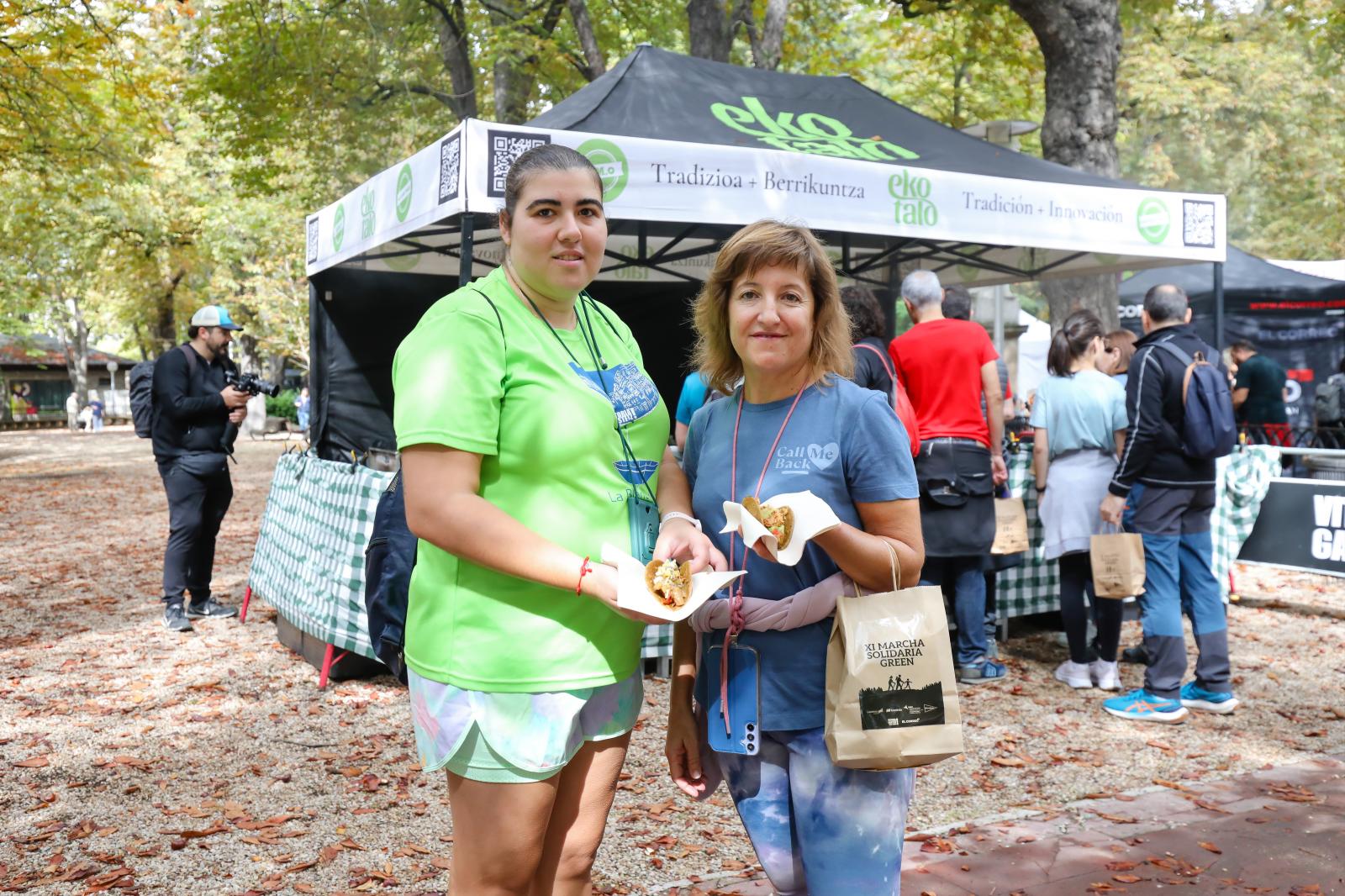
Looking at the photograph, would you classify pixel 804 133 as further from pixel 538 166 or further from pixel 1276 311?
pixel 1276 311

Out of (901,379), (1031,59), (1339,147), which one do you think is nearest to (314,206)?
(1031,59)

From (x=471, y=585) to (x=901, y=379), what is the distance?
4.34 metres

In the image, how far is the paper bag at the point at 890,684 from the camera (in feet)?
6.07

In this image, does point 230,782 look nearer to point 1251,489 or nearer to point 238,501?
point 1251,489

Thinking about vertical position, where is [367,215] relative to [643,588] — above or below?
above

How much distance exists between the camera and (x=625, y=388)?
1970 millimetres

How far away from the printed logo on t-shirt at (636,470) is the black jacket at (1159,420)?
378cm

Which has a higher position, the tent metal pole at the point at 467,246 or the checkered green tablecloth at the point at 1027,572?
the tent metal pole at the point at 467,246

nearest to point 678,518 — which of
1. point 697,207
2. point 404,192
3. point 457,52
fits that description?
point 697,207

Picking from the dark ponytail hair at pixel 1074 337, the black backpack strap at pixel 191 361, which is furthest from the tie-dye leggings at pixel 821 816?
the black backpack strap at pixel 191 361

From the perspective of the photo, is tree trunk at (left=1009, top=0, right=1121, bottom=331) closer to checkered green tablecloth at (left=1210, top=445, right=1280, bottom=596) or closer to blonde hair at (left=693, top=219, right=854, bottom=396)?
checkered green tablecloth at (left=1210, top=445, right=1280, bottom=596)

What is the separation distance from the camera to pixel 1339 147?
94.9 ft

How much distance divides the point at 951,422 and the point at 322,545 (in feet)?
11.4

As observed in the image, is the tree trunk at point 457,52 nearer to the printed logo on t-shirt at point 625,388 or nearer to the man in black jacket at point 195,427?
the man in black jacket at point 195,427
